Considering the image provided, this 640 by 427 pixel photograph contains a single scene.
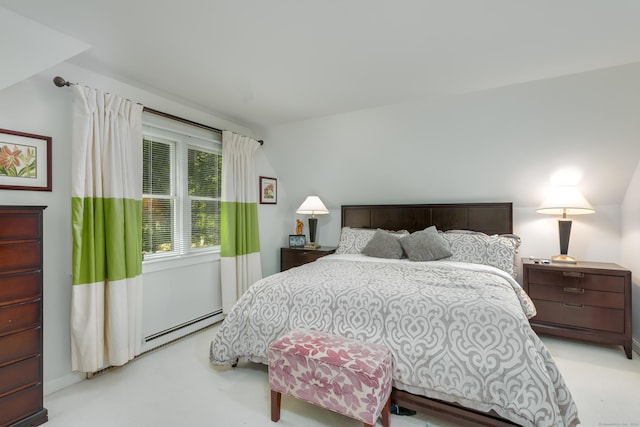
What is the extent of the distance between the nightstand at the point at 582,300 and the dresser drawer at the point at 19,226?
3951 millimetres

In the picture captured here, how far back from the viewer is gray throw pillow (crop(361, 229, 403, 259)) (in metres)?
3.29

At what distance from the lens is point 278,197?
14.6 feet

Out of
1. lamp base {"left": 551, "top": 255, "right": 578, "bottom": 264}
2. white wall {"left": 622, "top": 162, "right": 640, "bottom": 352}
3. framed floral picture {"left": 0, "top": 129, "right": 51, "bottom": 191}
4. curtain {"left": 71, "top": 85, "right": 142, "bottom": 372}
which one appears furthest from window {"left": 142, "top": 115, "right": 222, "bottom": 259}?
white wall {"left": 622, "top": 162, "right": 640, "bottom": 352}

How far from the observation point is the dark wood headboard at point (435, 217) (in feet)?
11.2

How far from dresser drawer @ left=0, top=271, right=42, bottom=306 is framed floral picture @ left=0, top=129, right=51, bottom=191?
64 cm

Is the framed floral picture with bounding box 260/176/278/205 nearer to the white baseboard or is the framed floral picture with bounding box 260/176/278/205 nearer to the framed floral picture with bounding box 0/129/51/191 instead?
the framed floral picture with bounding box 0/129/51/191

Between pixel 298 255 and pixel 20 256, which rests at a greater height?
pixel 20 256

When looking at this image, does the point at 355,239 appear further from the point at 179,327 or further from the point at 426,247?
the point at 179,327

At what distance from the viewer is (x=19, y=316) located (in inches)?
67.1

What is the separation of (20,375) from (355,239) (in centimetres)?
304

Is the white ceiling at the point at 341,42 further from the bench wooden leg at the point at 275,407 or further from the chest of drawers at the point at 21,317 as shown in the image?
the bench wooden leg at the point at 275,407

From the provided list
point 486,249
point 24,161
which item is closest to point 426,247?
point 486,249

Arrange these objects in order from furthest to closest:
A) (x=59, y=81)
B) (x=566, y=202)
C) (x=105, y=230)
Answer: (x=566, y=202)
(x=105, y=230)
(x=59, y=81)

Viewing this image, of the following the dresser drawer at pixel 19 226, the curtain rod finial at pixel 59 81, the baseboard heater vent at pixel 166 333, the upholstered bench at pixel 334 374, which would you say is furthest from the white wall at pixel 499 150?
the dresser drawer at pixel 19 226
